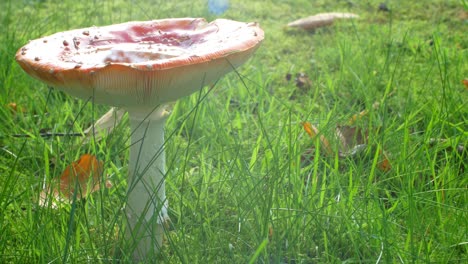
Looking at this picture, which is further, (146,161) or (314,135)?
(314,135)

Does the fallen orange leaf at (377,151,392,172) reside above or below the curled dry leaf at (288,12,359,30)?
below

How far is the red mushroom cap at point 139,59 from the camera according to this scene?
103 centimetres

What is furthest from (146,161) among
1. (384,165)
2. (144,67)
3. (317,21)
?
(317,21)

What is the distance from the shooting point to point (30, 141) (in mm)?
1776

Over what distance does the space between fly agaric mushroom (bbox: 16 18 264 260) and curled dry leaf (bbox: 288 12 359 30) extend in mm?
1511

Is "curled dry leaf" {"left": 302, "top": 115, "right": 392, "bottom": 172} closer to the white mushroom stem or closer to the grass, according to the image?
the grass

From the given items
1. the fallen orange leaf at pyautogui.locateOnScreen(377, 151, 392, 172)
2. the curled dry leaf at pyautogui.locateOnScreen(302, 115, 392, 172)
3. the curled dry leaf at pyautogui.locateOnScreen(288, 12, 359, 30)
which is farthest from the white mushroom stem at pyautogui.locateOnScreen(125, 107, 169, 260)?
the curled dry leaf at pyautogui.locateOnScreen(288, 12, 359, 30)

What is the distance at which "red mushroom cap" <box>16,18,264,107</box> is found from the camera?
1026 millimetres

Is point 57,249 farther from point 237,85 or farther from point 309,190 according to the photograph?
point 237,85

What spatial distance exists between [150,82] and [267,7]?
2253 millimetres

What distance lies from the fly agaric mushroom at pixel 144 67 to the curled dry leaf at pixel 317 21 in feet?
4.96

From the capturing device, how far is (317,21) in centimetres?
286

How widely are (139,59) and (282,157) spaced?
542 millimetres

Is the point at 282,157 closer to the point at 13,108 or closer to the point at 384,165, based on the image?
the point at 384,165
